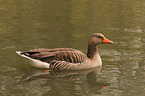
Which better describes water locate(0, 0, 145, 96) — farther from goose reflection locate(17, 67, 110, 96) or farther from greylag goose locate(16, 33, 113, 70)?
greylag goose locate(16, 33, 113, 70)

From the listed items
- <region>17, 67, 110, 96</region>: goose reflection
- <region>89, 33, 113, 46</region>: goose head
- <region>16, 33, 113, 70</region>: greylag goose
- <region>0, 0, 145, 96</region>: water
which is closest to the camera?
<region>17, 67, 110, 96</region>: goose reflection

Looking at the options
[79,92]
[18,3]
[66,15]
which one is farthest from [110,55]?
[18,3]

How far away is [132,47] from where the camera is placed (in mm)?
→ 14484

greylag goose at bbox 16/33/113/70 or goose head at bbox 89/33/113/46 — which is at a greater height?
goose head at bbox 89/33/113/46

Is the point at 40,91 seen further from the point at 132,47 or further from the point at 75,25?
the point at 75,25

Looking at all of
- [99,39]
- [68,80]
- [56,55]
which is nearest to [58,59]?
[56,55]

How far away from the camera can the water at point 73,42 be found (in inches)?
385

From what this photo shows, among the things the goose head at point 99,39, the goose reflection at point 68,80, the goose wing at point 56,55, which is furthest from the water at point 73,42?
the goose head at point 99,39

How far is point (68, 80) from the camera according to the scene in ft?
34.4

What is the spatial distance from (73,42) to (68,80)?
15.4ft

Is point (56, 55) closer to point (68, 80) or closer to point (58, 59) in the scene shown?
point (58, 59)

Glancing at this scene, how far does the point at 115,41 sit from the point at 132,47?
1225mm

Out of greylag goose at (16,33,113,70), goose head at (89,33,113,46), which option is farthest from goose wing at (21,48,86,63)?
goose head at (89,33,113,46)

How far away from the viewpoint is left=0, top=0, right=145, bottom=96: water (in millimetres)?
9781
